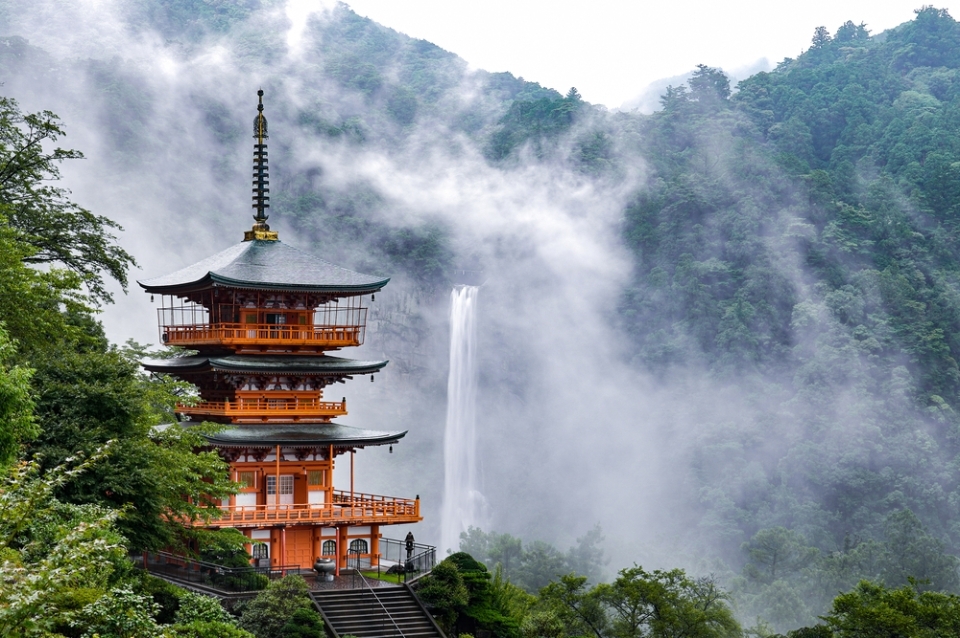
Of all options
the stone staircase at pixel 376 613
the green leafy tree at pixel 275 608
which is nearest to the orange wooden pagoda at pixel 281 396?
the stone staircase at pixel 376 613

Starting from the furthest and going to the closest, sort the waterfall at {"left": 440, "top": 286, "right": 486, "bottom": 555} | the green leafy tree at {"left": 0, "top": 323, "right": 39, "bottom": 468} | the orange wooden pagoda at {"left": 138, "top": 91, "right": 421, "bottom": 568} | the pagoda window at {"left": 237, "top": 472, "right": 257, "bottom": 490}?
1. the waterfall at {"left": 440, "top": 286, "right": 486, "bottom": 555}
2. the pagoda window at {"left": 237, "top": 472, "right": 257, "bottom": 490}
3. the orange wooden pagoda at {"left": 138, "top": 91, "right": 421, "bottom": 568}
4. the green leafy tree at {"left": 0, "top": 323, "right": 39, "bottom": 468}

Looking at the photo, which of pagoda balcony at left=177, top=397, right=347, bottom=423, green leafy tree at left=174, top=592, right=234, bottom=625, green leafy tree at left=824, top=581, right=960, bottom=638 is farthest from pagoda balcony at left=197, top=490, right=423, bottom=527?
green leafy tree at left=824, top=581, right=960, bottom=638

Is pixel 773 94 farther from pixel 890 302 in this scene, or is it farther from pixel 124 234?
pixel 124 234

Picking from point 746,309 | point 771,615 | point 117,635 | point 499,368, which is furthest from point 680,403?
point 117,635

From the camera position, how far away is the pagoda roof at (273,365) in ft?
108

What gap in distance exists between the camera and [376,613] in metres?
29.1

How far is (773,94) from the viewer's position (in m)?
117

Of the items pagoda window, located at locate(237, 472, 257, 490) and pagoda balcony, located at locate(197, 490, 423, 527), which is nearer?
pagoda balcony, located at locate(197, 490, 423, 527)

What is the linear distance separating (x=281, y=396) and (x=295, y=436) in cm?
174

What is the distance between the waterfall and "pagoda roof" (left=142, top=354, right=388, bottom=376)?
45802mm

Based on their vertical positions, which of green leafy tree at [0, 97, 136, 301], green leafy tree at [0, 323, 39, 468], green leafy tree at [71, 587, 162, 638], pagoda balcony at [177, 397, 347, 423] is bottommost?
green leafy tree at [71, 587, 162, 638]

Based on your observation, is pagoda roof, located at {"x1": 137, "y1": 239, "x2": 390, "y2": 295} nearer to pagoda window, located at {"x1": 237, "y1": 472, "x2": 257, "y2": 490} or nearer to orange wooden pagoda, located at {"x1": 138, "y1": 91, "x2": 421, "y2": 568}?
orange wooden pagoda, located at {"x1": 138, "y1": 91, "x2": 421, "y2": 568}

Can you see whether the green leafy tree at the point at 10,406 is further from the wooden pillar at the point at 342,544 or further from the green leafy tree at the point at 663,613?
the green leafy tree at the point at 663,613

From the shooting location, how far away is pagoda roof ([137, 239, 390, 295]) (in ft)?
109
